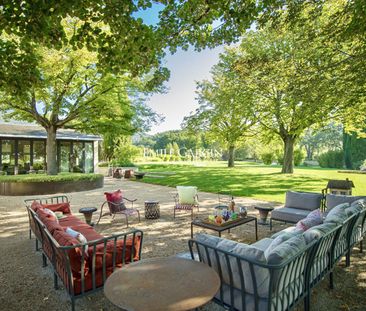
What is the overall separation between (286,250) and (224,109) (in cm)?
1200

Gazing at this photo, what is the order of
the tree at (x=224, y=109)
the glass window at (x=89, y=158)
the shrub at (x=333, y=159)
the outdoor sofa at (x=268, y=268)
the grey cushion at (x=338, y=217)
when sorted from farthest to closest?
the shrub at (x=333, y=159) < the glass window at (x=89, y=158) < the tree at (x=224, y=109) < the grey cushion at (x=338, y=217) < the outdoor sofa at (x=268, y=268)

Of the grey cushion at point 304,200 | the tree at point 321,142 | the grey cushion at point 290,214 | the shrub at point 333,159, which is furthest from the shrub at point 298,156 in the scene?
the tree at point 321,142

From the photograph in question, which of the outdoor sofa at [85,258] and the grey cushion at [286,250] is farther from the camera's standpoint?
the outdoor sofa at [85,258]

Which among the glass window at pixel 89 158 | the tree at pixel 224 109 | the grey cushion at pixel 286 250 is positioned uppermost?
the tree at pixel 224 109

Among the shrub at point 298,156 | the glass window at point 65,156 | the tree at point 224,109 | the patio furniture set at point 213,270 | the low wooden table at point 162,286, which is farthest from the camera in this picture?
the shrub at point 298,156

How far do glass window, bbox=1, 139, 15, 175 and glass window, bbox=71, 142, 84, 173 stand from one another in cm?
446

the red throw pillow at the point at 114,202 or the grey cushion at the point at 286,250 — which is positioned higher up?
the grey cushion at the point at 286,250

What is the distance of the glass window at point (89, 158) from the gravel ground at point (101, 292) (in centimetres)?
1376

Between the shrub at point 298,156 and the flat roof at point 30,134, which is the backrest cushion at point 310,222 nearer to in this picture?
the flat roof at point 30,134

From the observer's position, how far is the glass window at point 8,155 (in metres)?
17.9

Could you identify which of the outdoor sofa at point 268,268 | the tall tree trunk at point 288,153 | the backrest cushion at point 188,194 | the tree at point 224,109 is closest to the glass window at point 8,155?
the tree at point 224,109

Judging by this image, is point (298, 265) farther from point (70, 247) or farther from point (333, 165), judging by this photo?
point (333, 165)

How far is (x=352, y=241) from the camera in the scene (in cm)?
474

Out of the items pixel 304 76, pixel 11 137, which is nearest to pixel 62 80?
pixel 11 137
